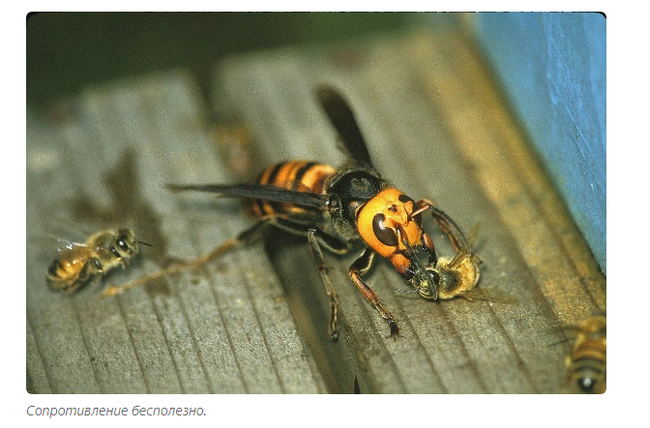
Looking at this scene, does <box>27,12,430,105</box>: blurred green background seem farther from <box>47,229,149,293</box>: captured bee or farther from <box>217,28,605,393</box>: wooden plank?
<box>47,229,149,293</box>: captured bee

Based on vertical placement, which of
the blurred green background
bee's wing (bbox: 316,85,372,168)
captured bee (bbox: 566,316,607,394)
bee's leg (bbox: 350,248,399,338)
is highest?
the blurred green background

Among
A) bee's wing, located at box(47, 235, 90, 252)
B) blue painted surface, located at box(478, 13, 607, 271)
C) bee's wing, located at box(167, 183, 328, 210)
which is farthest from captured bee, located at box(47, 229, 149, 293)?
blue painted surface, located at box(478, 13, 607, 271)

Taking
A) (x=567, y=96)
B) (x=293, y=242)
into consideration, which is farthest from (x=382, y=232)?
(x=567, y=96)

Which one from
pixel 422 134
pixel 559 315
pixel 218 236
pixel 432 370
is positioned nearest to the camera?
pixel 432 370

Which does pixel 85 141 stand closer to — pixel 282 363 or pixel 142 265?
pixel 142 265

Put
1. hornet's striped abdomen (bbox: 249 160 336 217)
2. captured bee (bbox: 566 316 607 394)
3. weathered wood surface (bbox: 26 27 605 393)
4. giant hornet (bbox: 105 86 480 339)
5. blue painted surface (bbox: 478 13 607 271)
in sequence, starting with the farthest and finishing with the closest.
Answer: hornet's striped abdomen (bbox: 249 160 336 217) → giant hornet (bbox: 105 86 480 339) → blue painted surface (bbox: 478 13 607 271) → weathered wood surface (bbox: 26 27 605 393) → captured bee (bbox: 566 316 607 394)

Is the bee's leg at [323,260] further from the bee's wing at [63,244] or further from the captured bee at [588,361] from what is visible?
the bee's wing at [63,244]
